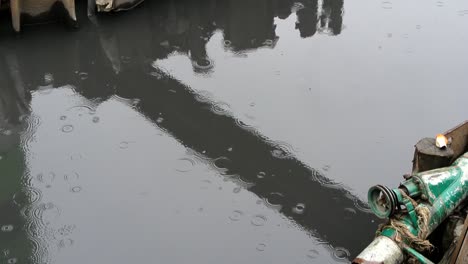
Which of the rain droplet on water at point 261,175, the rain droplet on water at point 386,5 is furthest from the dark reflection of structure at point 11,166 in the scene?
the rain droplet on water at point 386,5

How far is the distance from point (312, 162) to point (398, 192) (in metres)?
1.89

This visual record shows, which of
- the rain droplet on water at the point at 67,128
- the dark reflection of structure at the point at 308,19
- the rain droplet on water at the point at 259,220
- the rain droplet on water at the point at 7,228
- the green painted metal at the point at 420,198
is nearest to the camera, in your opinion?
the green painted metal at the point at 420,198

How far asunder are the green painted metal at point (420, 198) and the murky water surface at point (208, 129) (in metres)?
1.00

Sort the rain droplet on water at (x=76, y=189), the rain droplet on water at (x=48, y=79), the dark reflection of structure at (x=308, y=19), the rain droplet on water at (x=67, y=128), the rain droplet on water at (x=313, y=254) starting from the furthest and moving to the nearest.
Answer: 1. the dark reflection of structure at (x=308, y=19)
2. the rain droplet on water at (x=48, y=79)
3. the rain droplet on water at (x=67, y=128)
4. the rain droplet on water at (x=76, y=189)
5. the rain droplet on water at (x=313, y=254)

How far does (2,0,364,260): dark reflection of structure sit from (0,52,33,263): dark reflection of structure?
0.38 feet

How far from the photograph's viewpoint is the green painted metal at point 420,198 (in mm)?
3510

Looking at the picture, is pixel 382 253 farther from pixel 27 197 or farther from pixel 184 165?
pixel 27 197

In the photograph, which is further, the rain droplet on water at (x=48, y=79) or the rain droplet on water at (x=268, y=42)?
the rain droplet on water at (x=268, y=42)

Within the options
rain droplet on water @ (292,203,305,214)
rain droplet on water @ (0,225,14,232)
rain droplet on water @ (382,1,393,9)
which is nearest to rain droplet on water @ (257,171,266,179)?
rain droplet on water @ (292,203,305,214)

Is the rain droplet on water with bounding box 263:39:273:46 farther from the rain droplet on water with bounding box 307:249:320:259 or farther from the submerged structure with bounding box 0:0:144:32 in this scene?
the rain droplet on water with bounding box 307:249:320:259

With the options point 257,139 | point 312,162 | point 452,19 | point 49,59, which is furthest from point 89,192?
point 452,19

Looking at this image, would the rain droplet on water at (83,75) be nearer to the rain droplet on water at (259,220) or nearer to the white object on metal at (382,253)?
the rain droplet on water at (259,220)

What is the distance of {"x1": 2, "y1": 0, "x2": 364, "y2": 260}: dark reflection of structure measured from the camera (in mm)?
4930

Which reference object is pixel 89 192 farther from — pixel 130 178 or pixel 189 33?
pixel 189 33
